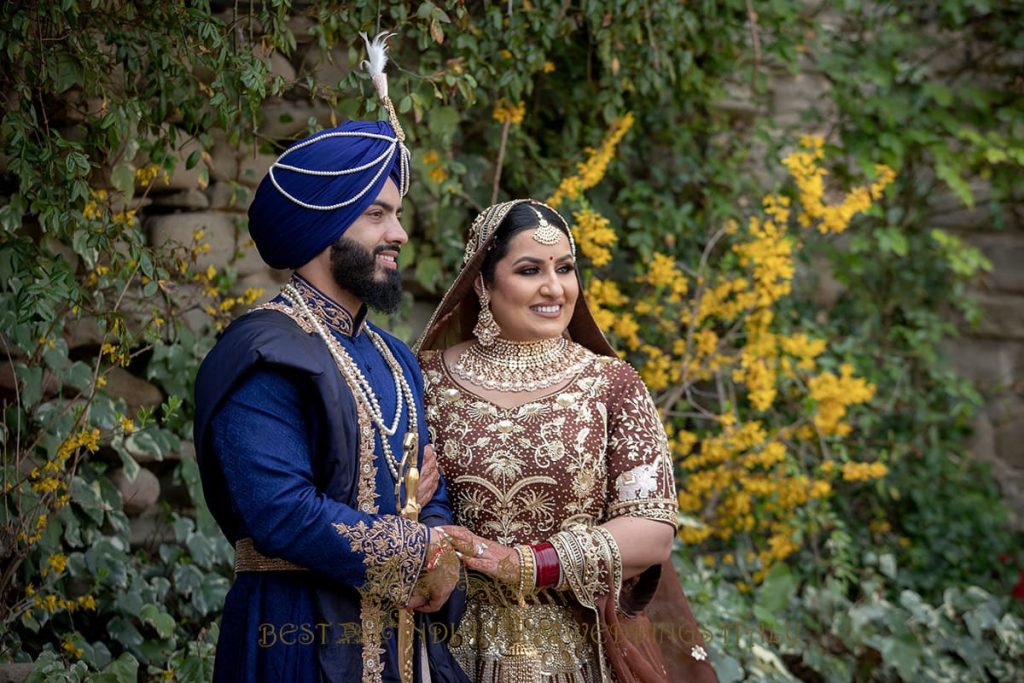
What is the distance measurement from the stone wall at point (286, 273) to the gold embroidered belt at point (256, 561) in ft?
4.26

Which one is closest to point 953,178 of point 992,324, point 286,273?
point 992,324

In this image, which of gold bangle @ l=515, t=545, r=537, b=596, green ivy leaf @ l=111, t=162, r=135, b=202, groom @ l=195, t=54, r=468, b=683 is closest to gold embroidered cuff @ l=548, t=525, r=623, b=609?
gold bangle @ l=515, t=545, r=537, b=596

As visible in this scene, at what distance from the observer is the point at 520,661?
259 centimetres

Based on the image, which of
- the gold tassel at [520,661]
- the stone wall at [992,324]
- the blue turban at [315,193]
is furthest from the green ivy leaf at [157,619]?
the stone wall at [992,324]

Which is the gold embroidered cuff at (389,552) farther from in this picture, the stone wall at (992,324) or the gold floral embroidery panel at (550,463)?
the stone wall at (992,324)

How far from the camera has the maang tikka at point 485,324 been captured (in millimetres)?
2746

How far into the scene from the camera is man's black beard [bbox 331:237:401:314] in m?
2.34

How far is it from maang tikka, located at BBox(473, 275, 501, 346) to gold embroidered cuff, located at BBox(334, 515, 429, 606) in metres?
0.66

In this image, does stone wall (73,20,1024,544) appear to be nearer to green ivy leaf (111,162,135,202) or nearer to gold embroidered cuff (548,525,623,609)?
green ivy leaf (111,162,135,202)

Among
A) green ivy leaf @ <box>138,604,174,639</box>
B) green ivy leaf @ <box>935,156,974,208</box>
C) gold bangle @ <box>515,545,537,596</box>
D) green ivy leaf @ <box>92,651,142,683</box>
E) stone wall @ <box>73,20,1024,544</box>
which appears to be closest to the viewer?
gold bangle @ <box>515,545,537,596</box>

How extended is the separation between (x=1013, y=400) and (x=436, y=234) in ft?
11.3

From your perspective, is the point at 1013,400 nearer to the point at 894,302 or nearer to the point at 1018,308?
the point at 1018,308

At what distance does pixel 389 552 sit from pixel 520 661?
0.59m

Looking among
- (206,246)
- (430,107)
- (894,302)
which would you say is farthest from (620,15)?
(894,302)
